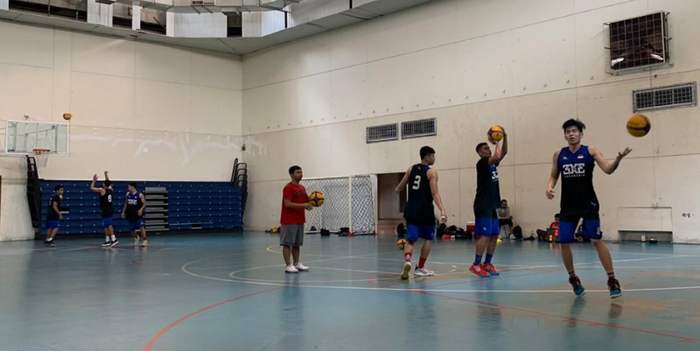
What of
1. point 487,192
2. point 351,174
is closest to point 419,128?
point 351,174

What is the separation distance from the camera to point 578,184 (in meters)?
7.63

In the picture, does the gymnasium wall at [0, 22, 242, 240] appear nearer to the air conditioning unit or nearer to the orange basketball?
→ the air conditioning unit

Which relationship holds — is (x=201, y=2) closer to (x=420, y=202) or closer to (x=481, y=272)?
(x=420, y=202)

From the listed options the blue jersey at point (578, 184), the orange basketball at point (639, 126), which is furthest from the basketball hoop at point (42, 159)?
the orange basketball at point (639, 126)

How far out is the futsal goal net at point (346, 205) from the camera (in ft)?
84.6

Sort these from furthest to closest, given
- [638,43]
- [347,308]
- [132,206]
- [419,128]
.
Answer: [419,128]
[132,206]
[638,43]
[347,308]

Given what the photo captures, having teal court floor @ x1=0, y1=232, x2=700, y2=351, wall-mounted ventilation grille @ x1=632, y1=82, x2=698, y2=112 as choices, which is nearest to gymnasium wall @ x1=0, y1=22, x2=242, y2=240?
teal court floor @ x1=0, y1=232, x2=700, y2=351

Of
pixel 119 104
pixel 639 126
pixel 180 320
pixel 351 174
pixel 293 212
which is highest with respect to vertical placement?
pixel 119 104

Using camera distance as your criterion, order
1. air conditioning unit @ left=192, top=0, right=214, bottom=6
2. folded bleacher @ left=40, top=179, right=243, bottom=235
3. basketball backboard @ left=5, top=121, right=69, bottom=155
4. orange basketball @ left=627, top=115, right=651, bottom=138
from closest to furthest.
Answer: orange basketball @ left=627, top=115, right=651, bottom=138
basketball backboard @ left=5, top=121, right=69, bottom=155
folded bleacher @ left=40, top=179, right=243, bottom=235
air conditioning unit @ left=192, top=0, right=214, bottom=6

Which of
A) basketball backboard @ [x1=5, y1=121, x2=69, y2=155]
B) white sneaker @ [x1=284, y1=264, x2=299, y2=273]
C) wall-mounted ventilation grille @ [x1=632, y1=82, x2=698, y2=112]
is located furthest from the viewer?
basketball backboard @ [x1=5, y1=121, x2=69, y2=155]

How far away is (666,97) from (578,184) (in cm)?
1222

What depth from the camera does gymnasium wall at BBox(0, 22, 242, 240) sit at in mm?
25109

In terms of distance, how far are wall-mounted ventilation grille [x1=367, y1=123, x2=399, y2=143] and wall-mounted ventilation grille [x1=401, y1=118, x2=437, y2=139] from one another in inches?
16.4

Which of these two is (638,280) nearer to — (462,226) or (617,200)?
(617,200)
